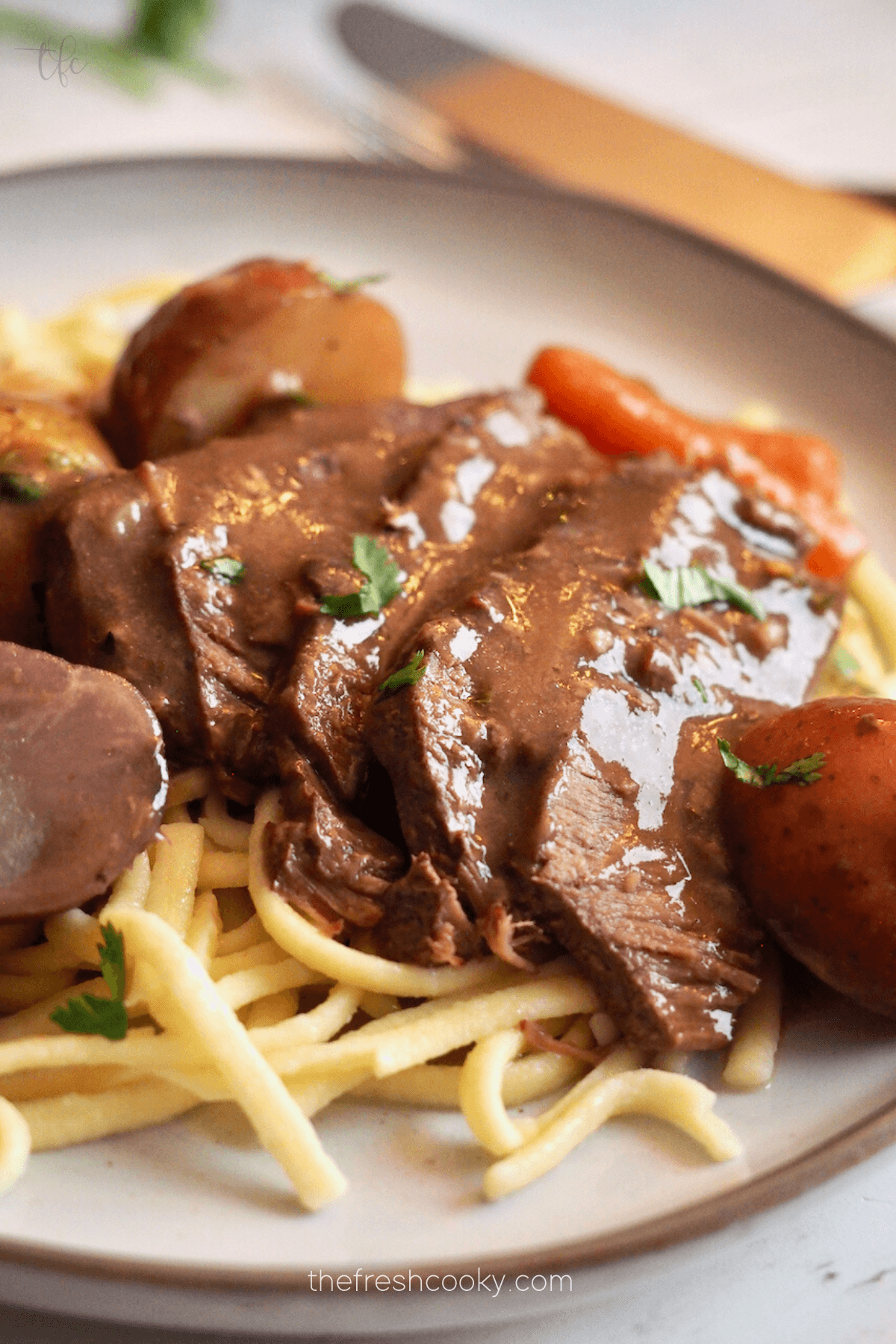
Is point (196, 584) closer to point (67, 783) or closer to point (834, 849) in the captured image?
point (67, 783)

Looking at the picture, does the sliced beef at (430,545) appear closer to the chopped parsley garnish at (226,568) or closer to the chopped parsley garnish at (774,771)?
Result: the chopped parsley garnish at (226,568)

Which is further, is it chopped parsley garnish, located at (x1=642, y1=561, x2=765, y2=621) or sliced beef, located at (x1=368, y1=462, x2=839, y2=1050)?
chopped parsley garnish, located at (x1=642, y1=561, x2=765, y2=621)

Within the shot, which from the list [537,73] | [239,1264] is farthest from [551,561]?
[537,73]

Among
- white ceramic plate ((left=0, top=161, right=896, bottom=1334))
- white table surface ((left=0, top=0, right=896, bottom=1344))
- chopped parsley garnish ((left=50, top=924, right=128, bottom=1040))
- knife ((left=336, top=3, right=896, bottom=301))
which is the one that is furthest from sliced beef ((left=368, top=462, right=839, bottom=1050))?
knife ((left=336, top=3, right=896, bottom=301))

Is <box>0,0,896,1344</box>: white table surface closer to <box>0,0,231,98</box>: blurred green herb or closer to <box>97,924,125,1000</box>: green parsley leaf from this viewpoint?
<box>0,0,231,98</box>: blurred green herb

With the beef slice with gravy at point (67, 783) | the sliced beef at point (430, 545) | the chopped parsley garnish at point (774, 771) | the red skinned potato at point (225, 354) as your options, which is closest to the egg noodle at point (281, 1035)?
the beef slice with gravy at point (67, 783)

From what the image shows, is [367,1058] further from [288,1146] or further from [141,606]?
[141,606]

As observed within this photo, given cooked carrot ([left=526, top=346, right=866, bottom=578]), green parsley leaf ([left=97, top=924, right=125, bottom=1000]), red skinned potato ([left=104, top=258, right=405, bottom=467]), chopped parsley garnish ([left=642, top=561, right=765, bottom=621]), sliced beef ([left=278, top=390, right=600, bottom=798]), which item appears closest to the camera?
green parsley leaf ([left=97, top=924, right=125, bottom=1000])
